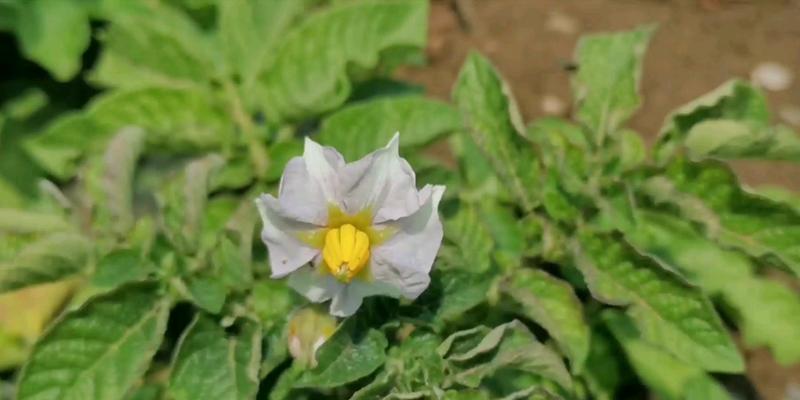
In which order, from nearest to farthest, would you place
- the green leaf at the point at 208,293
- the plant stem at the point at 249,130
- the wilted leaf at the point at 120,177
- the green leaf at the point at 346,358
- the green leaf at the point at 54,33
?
1. the green leaf at the point at 346,358
2. the green leaf at the point at 208,293
3. the wilted leaf at the point at 120,177
4. the plant stem at the point at 249,130
5. the green leaf at the point at 54,33

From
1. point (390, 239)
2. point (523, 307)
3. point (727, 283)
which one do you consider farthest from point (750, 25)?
point (390, 239)

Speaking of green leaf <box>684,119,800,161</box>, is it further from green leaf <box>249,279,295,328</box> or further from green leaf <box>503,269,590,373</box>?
green leaf <box>249,279,295,328</box>

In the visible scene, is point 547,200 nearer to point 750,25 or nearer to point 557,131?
point 557,131

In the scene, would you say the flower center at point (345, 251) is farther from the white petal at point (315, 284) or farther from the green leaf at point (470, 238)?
the green leaf at point (470, 238)

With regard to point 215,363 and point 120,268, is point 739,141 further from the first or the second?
point 120,268

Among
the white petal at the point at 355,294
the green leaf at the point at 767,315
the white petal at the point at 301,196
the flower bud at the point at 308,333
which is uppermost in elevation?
the white petal at the point at 301,196

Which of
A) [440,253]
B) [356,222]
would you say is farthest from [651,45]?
[356,222]

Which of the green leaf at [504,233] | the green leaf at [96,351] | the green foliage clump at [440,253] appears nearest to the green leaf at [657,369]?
the green foliage clump at [440,253]
